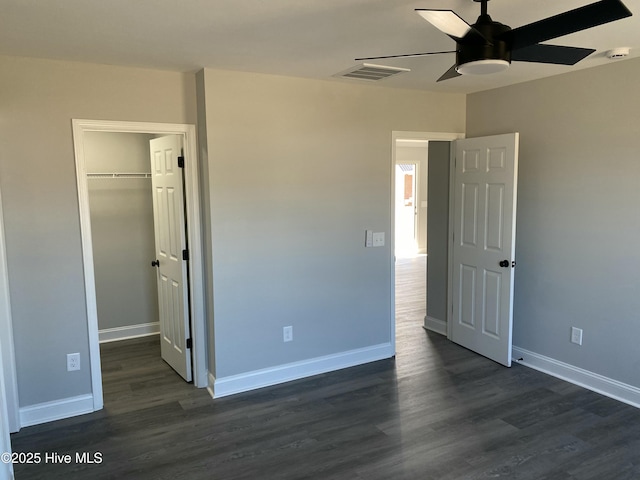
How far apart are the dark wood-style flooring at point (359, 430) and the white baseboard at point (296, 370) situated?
0.09 meters

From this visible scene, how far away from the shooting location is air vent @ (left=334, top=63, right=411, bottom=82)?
3.30 m

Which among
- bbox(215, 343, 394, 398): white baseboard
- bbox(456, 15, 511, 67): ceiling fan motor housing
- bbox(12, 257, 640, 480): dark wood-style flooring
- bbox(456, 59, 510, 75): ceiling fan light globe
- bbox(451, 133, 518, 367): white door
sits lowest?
bbox(12, 257, 640, 480): dark wood-style flooring

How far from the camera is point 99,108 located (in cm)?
324

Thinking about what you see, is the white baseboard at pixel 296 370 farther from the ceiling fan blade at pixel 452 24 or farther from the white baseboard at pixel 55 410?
the ceiling fan blade at pixel 452 24

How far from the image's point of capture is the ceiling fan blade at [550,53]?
2.06m

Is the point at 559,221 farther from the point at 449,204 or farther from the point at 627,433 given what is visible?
the point at 627,433

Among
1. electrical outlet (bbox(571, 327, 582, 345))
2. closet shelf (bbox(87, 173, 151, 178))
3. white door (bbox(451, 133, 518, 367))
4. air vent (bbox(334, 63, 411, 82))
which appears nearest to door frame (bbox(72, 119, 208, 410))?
air vent (bbox(334, 63, 411, 82))

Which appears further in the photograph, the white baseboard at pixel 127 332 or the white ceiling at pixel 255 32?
the white baseboard at pixel 127 332

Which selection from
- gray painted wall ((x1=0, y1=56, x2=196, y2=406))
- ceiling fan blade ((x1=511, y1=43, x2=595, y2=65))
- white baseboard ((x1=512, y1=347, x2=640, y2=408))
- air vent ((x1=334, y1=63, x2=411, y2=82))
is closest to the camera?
ceiling fan blade ((x1=511, y1=43, x2=595, y2=65))

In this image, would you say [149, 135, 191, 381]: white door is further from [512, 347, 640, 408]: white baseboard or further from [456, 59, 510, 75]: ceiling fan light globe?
[512, 347, 640, 408]: white baseboard

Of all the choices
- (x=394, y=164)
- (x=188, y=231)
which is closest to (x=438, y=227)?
(x=394, y=164)

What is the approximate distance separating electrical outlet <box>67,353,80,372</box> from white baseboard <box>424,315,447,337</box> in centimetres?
346

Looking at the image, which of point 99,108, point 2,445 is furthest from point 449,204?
point 2,445

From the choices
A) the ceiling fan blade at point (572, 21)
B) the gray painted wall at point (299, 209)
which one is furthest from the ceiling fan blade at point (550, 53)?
the gray painted wall at point (299, 209)
